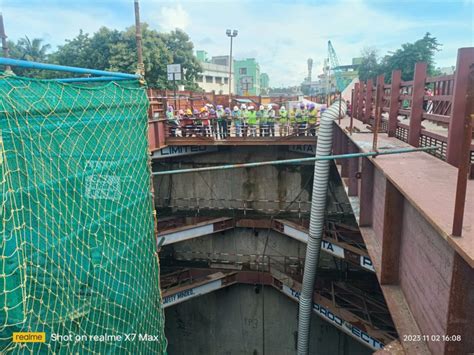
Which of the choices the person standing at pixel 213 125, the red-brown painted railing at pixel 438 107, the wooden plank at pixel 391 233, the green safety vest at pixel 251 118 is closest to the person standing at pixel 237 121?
the green safety vest at pixel 251 118

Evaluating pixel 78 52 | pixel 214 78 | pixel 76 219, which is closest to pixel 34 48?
pixel 78 52

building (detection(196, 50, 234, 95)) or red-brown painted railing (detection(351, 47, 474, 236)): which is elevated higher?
building (detection(196, 50, 234, 95))

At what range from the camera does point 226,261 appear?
1323 cm

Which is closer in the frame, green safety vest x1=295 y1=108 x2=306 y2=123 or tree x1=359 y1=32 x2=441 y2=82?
green safety vest x1=295 y1=108 x2=306 y2=123

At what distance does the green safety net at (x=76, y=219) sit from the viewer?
236cm

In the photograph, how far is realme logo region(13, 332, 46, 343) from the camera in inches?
93.4

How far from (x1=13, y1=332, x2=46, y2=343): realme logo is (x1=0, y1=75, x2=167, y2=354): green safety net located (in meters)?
0.04

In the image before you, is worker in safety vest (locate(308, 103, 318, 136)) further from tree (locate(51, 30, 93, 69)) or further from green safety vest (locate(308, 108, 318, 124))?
tree (locate(51, 30, 93, 69))

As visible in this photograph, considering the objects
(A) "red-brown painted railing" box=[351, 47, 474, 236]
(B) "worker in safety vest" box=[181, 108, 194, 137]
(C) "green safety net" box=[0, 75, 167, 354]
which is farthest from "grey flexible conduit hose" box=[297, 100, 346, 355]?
(B) "worker in safety vest" box=[181, 108, 194, 137]

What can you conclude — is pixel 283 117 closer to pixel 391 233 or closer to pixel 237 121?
pixel 237 121

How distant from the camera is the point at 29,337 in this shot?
2.45m

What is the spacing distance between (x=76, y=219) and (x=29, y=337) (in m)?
0.90

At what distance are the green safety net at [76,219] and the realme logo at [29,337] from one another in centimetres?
4

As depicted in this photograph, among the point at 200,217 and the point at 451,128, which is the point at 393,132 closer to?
the point at 451,128
